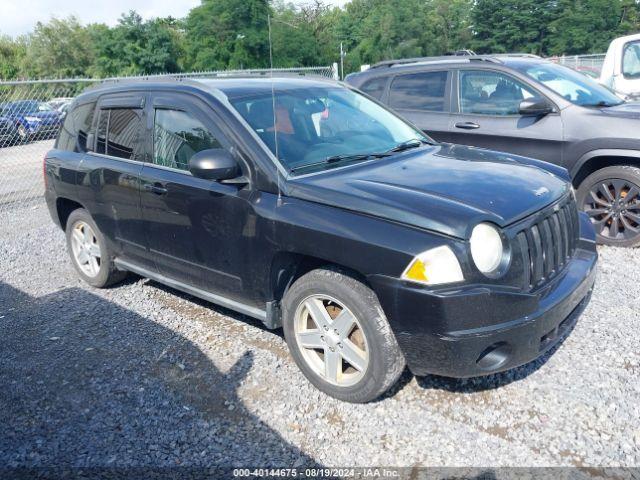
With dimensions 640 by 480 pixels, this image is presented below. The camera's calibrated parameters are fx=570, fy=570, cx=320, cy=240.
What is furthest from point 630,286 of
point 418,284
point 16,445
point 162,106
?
point 16,445

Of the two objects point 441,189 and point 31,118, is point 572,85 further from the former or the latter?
point 31,118

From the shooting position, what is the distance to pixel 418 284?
2.82 metres

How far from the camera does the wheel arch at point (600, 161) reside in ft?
17.8

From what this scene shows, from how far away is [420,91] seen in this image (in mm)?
6742

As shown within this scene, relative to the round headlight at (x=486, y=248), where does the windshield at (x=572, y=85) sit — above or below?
above

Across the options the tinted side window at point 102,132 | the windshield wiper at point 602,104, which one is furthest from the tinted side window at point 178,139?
the windshield wiper at point 602,104

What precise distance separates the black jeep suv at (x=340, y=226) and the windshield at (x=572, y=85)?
2.34 m

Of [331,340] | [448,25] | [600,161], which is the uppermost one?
[448,25]

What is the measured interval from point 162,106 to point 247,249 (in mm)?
1399

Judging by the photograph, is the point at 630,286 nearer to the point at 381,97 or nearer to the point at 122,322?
the point at 381,97

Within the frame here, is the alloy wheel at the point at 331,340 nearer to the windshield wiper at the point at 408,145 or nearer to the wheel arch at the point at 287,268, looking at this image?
the wheel arch at the point at 287,268

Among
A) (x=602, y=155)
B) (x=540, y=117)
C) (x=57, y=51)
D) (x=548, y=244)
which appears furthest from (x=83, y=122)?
(x=57, y=51)

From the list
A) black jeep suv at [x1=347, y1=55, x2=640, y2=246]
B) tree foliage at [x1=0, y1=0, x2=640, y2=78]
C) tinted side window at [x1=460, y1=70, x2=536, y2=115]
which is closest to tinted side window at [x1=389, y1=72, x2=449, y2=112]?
black jeep suv at [x1=347, y1=55, x2=640, y2=246]

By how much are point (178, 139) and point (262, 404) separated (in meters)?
1.96
